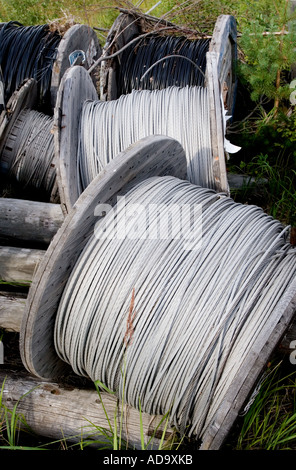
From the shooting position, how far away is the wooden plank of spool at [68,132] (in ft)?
9.04

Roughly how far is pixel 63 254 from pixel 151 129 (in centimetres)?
126

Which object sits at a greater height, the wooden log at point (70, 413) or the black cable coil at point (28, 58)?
the black cable coil at point (28, 58)

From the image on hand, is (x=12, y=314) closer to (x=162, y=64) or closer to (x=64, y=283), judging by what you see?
(x=64, y=283)

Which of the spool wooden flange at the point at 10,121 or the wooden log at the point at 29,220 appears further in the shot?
the spool wooden flange at the point at 10,121

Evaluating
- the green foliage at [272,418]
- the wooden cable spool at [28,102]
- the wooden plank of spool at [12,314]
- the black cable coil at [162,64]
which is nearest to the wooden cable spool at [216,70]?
the black cable coil at [162,64]

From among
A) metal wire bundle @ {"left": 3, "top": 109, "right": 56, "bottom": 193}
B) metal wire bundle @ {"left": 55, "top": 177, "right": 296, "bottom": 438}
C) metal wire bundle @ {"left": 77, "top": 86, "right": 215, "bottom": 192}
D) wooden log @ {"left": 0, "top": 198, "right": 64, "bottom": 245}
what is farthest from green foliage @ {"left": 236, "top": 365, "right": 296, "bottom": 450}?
metal wire bundle @ {"left": 3, "top": 109, "right": 56, "bottom": 193}

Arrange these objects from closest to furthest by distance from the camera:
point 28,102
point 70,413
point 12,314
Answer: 1. point 70,413
2. point 12,314
3. point 28,102

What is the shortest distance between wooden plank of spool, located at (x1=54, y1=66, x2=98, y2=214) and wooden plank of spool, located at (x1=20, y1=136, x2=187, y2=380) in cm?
55

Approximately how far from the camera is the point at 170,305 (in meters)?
1.95

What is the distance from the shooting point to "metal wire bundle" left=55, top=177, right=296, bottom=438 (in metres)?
1.90

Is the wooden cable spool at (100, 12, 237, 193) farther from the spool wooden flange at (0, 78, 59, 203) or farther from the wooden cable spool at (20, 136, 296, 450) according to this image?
the spool wooden flange at (0, 78, 59, 203)

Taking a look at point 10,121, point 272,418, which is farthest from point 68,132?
point 272,418

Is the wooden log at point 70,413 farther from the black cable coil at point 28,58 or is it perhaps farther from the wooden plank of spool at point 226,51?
the black cable coil at point 28,58

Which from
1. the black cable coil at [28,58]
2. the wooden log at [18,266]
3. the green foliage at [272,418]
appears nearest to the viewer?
the green foliage at [272,418]
